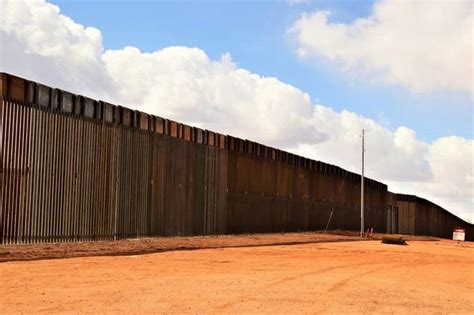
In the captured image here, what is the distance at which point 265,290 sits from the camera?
11547 millimetres

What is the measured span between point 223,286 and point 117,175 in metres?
14.3

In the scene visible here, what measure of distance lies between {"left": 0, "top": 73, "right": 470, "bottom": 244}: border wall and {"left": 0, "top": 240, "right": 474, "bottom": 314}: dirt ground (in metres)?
4.85

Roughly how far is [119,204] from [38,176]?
502 cm

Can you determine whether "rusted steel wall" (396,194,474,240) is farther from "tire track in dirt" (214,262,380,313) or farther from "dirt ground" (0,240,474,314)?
"tire track in dirt" (214,262,380,313)

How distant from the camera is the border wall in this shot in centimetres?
2036

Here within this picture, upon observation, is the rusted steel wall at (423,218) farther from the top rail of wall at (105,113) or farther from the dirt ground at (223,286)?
the dirt ground at (223,286)

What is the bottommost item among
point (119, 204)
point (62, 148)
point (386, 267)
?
point (386, 267)

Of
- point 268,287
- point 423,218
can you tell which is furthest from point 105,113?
point 423,218

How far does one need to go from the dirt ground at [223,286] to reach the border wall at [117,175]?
191 inches

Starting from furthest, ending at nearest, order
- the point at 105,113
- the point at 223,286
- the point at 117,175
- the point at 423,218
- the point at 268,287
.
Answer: the point at 423,218, the point at 117,175, the point at 105,113, the point at 268,287, the point at 223,286

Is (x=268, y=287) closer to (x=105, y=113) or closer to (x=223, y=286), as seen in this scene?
(x=223, y=286)

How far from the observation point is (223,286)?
39.0 feet

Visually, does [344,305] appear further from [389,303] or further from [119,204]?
[119,204]

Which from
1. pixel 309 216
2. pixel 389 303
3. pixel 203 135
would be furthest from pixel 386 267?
pixel 309 216
